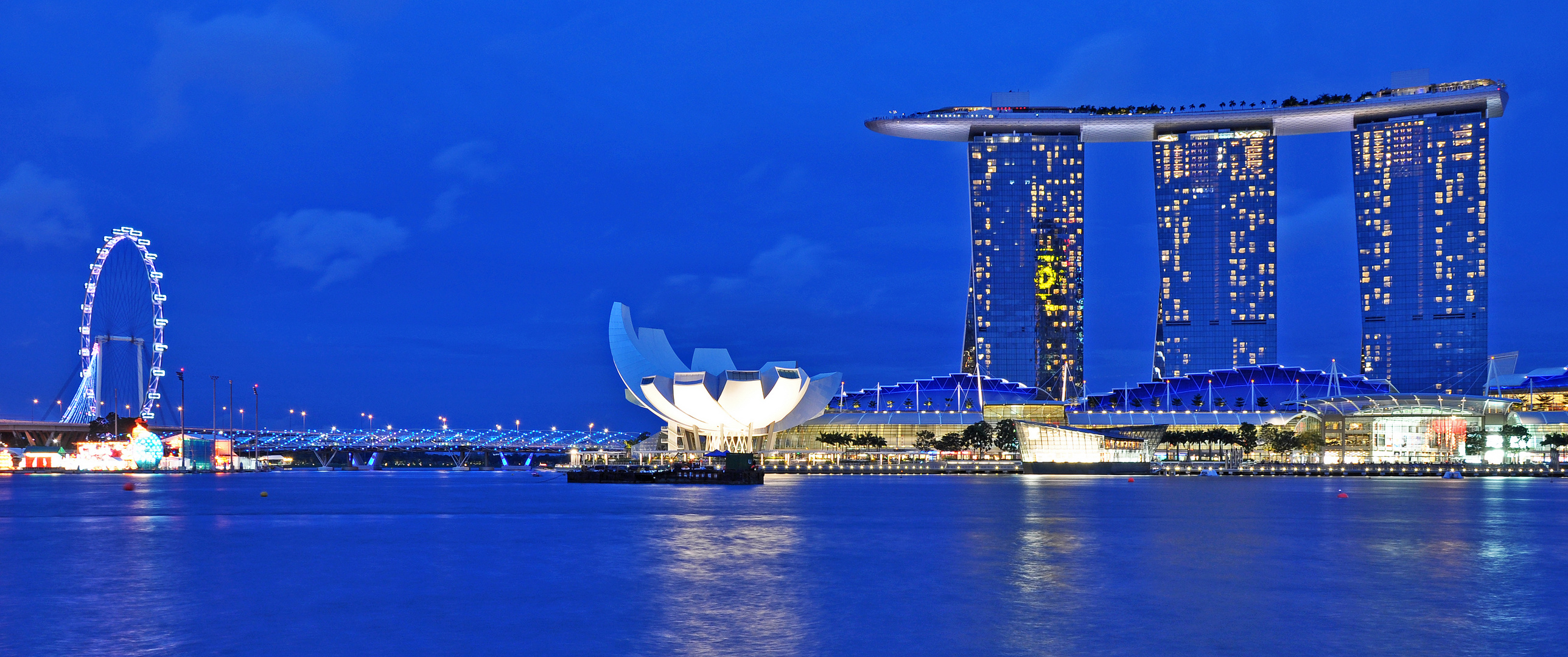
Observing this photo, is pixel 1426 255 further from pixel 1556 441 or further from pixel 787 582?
pixel 787 582

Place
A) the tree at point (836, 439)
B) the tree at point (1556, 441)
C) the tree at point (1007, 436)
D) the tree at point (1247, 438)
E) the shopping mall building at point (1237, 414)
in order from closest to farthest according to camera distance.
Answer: the tree at point (1556, 441)
the shopping mall building at point (1237, 414)
the tree at point (1247, 438)
the tree at point (1007, 436)
the tree at point (836, 439)

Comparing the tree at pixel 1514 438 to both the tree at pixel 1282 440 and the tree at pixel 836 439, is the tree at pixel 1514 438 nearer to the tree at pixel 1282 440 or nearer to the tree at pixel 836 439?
the tree at pixel 1282 440

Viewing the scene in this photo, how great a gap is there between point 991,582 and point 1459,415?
122031 millimetres

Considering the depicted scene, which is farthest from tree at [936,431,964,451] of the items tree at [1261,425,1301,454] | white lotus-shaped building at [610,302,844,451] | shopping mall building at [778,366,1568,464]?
tree at [1261,425,1301,454]

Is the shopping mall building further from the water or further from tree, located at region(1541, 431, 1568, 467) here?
the water

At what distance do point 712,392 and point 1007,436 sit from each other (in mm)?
31744

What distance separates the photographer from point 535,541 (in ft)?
110

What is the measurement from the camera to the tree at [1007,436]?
13450 cm

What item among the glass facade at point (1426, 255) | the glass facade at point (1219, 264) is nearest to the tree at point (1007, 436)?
the glass facade at point (1219, 264)

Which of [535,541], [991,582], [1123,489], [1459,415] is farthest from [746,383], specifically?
[991,582]

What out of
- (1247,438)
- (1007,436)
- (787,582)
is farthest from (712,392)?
(787,582)

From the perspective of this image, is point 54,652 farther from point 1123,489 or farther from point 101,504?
point 1123,489

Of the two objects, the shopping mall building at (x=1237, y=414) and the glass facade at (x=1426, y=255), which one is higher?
the glass facade at (x=1426, y=255)

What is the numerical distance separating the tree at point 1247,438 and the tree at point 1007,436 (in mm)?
22686
